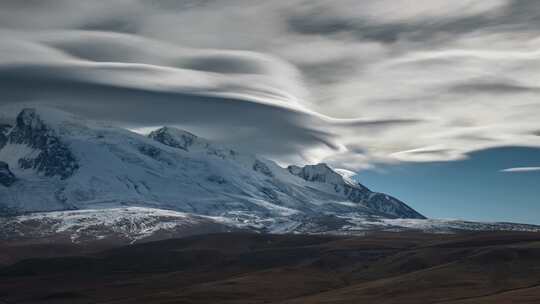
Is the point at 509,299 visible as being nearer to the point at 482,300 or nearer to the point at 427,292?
the point at 482,300

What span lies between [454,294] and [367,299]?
23.9m

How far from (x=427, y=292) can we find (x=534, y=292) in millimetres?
32102

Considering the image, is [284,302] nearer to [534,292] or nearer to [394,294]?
[394,294]

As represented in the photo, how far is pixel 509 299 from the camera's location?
165 metres

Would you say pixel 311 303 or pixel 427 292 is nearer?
pixel 311 303

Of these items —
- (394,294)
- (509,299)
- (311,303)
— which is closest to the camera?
(509,299)

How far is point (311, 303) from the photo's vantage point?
184 m

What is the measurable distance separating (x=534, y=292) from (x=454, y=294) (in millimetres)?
24693

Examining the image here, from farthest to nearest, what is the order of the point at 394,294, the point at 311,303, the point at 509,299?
the point at 394,294 < the point at 311,303 < the point at 509,299

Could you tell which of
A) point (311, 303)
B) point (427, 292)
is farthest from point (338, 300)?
point (427, 292)

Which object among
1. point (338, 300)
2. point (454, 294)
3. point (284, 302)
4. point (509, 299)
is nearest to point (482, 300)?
point (509, 299)

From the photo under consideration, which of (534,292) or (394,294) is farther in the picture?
(394,294)

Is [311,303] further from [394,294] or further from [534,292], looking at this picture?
[534,292]

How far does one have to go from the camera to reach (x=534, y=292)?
17288 centimetres
